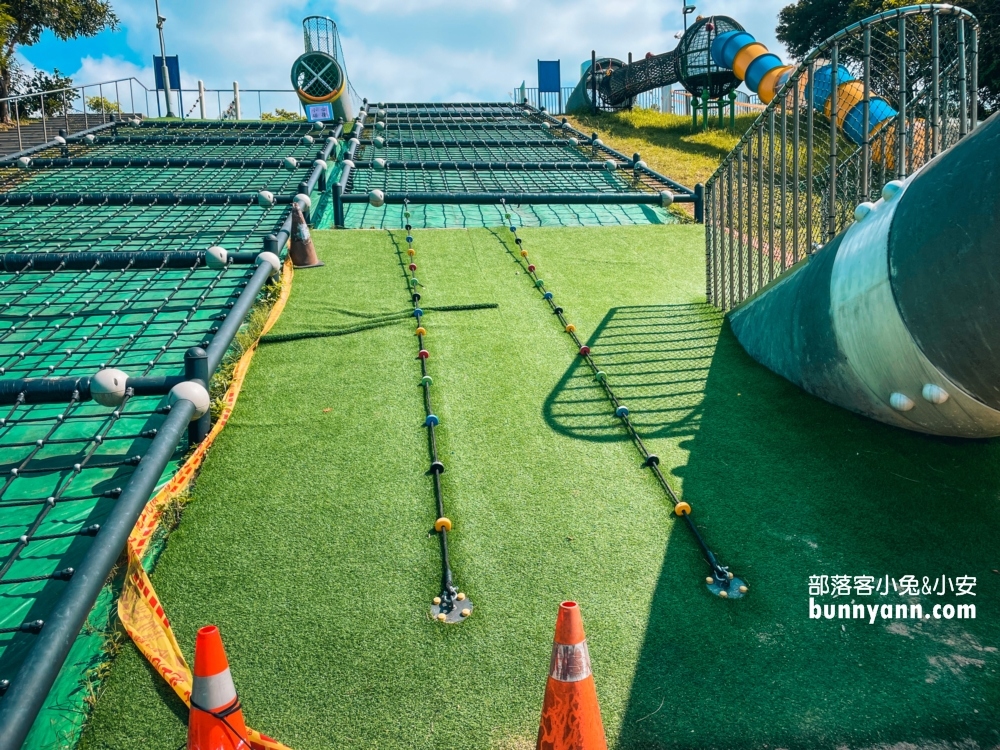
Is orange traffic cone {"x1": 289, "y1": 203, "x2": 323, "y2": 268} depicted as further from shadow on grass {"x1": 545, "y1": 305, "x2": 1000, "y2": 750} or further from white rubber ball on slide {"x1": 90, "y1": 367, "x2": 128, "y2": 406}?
shadow on grass {"x1": 545, "y1": 305, "x2": 1000, "y2": 750}

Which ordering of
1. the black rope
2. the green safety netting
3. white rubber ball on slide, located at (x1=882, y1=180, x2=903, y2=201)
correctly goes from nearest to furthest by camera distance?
1. the black rope
2. white rubber ball on slide, located at (x1=882, y1=180, x2=903, y2=201)
3. the green safety netting

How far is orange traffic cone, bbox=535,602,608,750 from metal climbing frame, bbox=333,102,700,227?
26.2ft

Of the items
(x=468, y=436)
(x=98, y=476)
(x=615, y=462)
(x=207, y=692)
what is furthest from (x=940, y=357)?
(x=98, y=476)

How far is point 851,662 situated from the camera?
2.70 m

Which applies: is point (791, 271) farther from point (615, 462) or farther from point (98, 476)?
point (98, 476)

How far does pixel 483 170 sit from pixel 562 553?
10.5 metres

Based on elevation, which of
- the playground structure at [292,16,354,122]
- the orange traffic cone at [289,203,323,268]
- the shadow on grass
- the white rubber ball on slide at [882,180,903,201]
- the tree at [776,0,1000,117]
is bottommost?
the shadow on grass

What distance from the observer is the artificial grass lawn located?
99.3 inches

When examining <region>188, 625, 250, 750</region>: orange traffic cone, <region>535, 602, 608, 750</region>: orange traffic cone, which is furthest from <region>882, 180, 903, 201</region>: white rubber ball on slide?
<region>188, 625, 250, 750</region>: orange traffic cone

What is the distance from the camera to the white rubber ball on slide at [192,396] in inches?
157

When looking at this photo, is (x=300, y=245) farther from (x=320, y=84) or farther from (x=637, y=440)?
(x=320, y=84)

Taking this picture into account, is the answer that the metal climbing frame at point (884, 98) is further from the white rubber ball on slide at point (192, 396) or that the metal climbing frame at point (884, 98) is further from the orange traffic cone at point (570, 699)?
the white rubber ball on slide at point (192, 396)

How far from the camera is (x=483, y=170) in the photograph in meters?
12.9

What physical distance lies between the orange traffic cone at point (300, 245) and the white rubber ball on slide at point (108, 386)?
3420 mm
